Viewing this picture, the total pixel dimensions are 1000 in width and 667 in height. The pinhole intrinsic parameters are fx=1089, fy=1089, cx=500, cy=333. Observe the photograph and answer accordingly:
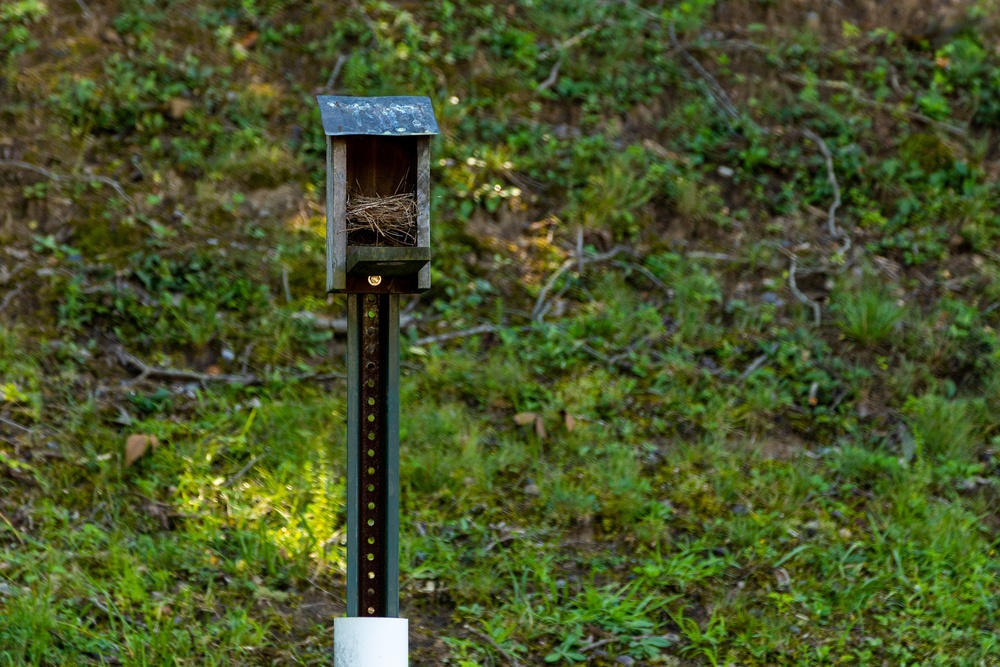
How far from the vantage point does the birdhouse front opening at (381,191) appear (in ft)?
10.8

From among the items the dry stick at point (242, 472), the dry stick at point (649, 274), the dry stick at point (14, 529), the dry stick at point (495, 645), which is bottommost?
the dry stick at point (495, 645)

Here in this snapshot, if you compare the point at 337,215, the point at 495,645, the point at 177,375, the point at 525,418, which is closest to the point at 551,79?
the point at 525,418

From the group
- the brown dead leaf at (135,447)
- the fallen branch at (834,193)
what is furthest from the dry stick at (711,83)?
the brown dead leaf at (135,447)

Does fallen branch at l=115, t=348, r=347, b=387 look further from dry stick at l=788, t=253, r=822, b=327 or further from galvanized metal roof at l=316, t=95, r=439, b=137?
dry stick at l=788, t=253, r=822, b=327

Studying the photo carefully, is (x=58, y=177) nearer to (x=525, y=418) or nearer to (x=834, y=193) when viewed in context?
(x=525, y=418)

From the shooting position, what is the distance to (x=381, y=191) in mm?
3422

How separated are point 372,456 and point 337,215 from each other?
728 mm

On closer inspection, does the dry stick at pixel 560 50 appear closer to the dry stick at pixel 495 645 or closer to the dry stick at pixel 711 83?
the dry stick at pixel 711 83

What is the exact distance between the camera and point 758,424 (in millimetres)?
5633

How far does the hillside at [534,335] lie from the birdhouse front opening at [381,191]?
1.86 m

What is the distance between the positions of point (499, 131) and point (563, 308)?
1475mm

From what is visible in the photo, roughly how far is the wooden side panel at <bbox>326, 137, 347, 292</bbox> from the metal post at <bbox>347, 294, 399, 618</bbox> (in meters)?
0.11

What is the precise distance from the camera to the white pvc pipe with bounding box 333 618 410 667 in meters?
3.14

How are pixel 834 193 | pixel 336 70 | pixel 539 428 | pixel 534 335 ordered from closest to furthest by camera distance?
pixel 539 428 → pixel 534 335 → pixel 834 193 → pixel 336 70
